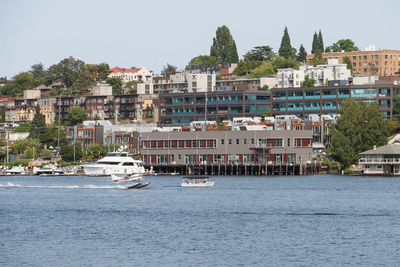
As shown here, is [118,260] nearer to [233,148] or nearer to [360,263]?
[360,263]

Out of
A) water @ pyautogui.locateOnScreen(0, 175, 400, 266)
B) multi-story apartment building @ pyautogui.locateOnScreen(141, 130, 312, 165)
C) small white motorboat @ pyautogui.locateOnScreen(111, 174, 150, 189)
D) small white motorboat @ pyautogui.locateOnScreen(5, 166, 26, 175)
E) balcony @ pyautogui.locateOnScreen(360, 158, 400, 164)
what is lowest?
small white motorboat @ pyautogui.locateOnScreen(5, 166, 26, 175)

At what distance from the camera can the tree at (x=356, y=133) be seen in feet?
547

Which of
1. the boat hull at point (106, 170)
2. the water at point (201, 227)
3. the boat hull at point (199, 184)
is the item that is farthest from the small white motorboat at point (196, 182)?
the boat hull at point (106, 170)

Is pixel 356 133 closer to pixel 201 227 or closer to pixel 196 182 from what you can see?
pixel 196 182

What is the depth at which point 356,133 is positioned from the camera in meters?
169

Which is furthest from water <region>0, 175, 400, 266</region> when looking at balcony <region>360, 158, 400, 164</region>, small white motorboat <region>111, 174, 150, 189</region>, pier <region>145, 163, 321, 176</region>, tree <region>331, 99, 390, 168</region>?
pier <region>145, 163, 321, 176</region>

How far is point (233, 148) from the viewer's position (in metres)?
170

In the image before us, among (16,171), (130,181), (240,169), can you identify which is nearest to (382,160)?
(240,169)

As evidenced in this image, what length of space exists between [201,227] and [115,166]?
271 ft

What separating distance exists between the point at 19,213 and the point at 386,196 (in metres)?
46.8

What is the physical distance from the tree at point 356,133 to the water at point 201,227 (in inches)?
1578

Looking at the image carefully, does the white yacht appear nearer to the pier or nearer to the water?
the pier

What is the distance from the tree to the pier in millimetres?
6869

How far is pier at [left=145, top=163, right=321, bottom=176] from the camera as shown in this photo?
553 ft
